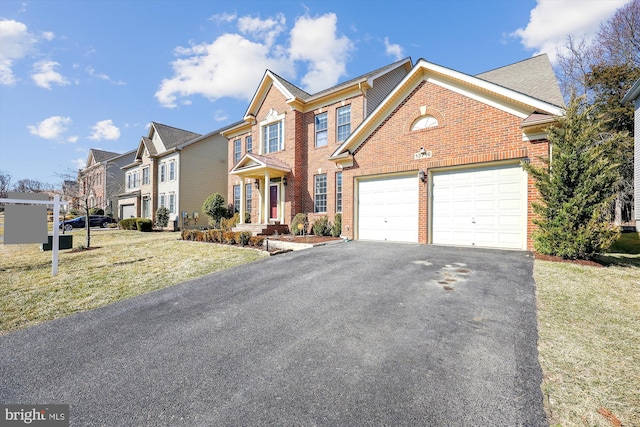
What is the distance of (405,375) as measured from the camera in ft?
9.39

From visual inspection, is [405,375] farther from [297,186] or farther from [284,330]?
[297,186]

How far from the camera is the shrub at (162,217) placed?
2492cm

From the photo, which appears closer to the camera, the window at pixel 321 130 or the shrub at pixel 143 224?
the window at pixel 321 130

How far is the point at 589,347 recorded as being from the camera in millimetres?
3201

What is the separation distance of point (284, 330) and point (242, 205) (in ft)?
53.6

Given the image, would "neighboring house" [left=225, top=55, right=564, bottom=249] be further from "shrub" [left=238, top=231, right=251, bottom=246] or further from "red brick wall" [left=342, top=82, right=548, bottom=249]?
"shrub" [left=238, top=231, right=251, bottom=246]

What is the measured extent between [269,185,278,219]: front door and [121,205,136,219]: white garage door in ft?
67.7

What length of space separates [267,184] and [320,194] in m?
3.38

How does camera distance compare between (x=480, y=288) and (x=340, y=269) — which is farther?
(x=340, y=269)

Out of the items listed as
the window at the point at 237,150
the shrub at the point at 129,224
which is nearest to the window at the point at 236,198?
the window at the point at 237,150

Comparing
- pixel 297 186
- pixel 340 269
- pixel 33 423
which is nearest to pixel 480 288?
pixel 340 269

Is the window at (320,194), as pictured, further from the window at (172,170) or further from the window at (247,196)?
the window at (172,170)

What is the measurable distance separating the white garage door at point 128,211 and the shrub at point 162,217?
7.53m

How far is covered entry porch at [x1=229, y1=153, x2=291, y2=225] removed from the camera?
1684 centimetres
